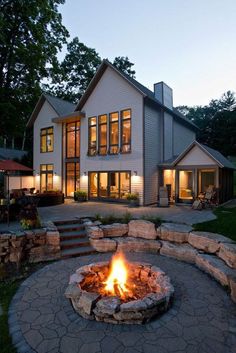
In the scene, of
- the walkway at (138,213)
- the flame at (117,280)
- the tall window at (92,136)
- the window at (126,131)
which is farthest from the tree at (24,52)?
the flame at (117,280)

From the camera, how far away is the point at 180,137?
62.5 ft

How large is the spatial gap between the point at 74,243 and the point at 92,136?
10505 mm

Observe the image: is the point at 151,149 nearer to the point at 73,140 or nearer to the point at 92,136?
the point at 92,136

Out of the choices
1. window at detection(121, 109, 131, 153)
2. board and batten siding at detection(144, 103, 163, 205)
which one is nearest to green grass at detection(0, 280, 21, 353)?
board and batten siding at detection(144, 103, 163, 205)

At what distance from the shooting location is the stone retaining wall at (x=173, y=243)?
18.6ft

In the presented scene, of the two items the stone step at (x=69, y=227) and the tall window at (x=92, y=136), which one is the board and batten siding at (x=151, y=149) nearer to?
the tall window at (x=92, y=136)

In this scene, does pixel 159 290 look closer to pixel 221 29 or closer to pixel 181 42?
pixel 221 29

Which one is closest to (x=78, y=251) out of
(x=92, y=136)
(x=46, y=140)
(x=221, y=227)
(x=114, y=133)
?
(x=221, y=227)

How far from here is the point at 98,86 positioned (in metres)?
16.1

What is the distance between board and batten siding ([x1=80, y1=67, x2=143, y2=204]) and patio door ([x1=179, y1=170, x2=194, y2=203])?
111 inches

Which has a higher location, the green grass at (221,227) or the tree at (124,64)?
the tree at (124,64)

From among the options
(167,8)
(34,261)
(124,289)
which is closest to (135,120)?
(167,8)

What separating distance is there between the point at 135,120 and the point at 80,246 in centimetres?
937

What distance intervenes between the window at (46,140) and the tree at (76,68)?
14302mm
